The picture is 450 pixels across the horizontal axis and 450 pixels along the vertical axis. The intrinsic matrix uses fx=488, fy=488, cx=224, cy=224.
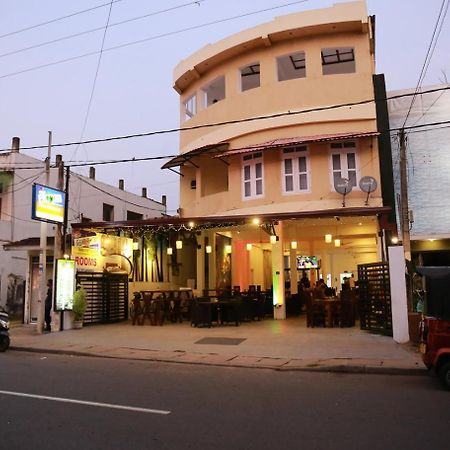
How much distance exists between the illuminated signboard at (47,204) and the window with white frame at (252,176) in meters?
7.29

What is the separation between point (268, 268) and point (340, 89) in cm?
1334

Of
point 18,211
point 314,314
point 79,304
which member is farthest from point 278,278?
point 18,211

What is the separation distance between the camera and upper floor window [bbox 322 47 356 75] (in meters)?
20.6

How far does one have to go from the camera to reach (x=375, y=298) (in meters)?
14.1

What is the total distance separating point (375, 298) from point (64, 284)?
33.3ft

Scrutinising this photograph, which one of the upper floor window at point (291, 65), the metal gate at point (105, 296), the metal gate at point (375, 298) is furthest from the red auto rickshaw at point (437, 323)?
the upper floor window at point (291, 65)

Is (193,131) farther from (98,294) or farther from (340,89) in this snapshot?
(98,294)

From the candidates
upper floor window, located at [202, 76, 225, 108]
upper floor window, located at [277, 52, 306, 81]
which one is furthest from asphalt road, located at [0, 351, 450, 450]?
upper floor window, located at [202, 76, 225, 108]

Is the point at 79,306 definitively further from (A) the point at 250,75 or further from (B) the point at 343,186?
(A) the point at 250,75

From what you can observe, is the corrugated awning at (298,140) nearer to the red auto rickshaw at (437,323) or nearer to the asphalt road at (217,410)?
the red auto rickshaw at (437,323)

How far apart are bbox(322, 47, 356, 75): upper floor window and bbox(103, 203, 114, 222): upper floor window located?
16.5 metres

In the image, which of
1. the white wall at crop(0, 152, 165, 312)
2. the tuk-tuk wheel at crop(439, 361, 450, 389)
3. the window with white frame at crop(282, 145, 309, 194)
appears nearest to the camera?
the tuk-tuk wheel at crop(439, 361, 450, 389)

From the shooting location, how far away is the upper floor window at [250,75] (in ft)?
71.0

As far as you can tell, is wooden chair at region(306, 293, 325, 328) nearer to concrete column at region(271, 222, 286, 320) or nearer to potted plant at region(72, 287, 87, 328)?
concrete column at region(271, 222, 286, 320)
